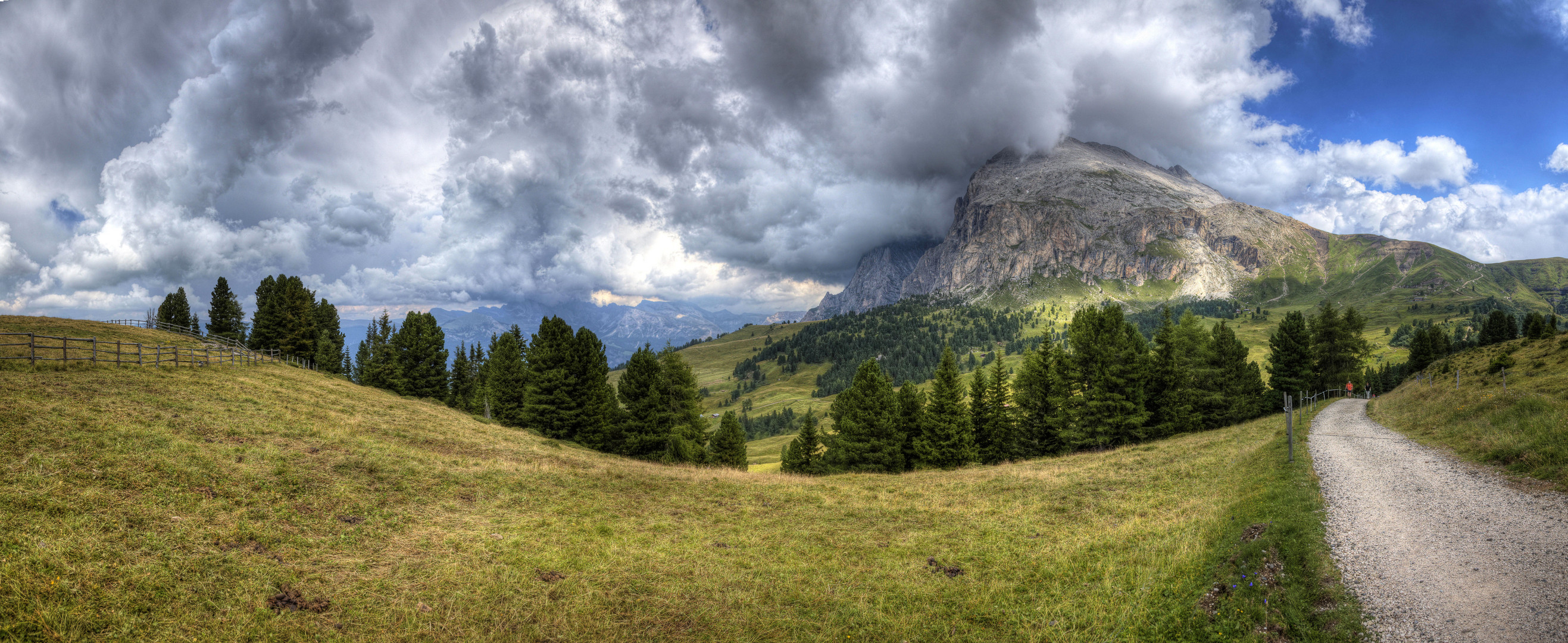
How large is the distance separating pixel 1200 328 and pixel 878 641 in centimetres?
5799

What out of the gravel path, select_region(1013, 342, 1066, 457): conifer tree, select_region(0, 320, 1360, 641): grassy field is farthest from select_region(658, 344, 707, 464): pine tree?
the gravel path

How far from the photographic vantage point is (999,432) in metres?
50.1

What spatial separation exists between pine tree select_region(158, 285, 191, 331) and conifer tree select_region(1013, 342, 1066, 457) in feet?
418

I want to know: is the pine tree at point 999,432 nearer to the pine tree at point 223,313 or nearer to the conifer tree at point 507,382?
the conifer tree at point 507,382

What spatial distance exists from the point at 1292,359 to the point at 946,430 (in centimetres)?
4529

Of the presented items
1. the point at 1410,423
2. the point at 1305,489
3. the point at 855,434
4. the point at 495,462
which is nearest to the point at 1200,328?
the point at 1410,423

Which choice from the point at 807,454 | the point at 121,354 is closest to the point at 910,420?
the point at 807,454

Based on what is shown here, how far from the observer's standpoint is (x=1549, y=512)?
462 inches

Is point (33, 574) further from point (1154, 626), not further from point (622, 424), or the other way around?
point (622, 424)

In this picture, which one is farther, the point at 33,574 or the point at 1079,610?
the point at 1079,610

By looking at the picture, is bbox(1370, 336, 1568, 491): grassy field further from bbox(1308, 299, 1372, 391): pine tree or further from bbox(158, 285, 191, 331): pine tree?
bbox(158, 285, 191, 331): pine tree

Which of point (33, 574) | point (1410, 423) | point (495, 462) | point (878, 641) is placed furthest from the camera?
point (1410, 423)

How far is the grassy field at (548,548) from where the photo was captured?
1025 cm

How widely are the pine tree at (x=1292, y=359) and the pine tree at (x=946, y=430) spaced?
40155 mm
